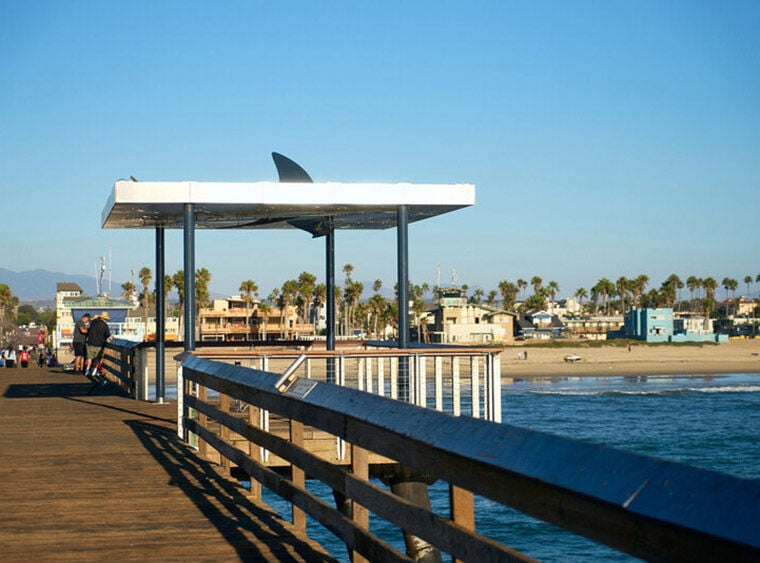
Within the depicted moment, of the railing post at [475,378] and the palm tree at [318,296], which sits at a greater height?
the palm tree at [318,296]

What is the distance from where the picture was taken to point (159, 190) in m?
13.3

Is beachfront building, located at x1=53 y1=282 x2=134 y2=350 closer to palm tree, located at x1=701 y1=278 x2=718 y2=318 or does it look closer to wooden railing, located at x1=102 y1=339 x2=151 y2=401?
wooden railing, located at x1=102 y1=339 x2=151 y2=401

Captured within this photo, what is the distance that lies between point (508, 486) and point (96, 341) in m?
18.7

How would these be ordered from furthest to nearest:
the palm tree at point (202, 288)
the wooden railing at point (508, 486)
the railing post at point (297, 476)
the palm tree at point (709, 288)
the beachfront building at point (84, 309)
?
1. the palm tree at point (709, 288)
2. the palm tree at point (202, 288)
3. the beachfront building at point (84, 309)
4. the railing post at point (297, 476)
5. the wooden railing at point (508, 486)

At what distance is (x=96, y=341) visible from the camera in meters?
20.6

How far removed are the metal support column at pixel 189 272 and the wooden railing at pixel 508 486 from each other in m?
7.97

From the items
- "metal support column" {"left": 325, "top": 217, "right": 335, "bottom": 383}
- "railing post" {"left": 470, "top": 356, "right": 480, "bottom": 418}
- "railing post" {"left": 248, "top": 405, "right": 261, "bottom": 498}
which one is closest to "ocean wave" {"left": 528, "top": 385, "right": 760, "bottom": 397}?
"metal support column" {"left": 325, "top": 217, "right": 335, "bottom": 383}

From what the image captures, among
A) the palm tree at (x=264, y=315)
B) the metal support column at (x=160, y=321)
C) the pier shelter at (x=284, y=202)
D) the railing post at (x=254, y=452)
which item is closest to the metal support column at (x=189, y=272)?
the pier shelter at (x=284, y=202)

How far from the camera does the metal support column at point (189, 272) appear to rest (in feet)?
44.7

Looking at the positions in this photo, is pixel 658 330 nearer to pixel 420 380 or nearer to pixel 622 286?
pixel 622 286

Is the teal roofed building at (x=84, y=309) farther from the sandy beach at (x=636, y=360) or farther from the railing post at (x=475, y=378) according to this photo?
the railing post at (x=475, y=378)

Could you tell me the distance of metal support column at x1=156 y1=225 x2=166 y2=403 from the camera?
16.0m

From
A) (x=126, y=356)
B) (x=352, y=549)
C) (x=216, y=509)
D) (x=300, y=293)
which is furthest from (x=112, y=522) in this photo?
(x=300, y=293)

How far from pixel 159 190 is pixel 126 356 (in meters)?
7.56
